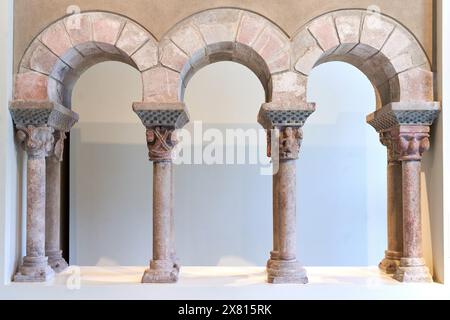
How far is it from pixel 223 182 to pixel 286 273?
94.7 inches

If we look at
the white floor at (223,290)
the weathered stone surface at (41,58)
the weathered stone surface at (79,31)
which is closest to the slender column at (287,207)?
the white floor at (223,290)

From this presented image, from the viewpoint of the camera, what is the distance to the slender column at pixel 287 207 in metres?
4.25

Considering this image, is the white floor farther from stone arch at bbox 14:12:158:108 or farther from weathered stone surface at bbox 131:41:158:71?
weathered stone surface at bbox 131:41:158:71

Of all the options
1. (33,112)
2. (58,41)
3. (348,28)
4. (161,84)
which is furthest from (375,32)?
(33,112)

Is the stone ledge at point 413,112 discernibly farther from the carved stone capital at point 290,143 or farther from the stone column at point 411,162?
the carved stone capital at point 290,143

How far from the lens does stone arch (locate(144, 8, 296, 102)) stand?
428 centimetres

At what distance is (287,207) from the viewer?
169 inches

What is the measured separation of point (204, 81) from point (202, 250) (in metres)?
2.13

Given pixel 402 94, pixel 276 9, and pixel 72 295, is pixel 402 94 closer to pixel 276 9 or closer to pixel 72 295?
pixel 276 9

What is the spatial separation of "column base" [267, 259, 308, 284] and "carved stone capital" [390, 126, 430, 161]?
4.26 feet

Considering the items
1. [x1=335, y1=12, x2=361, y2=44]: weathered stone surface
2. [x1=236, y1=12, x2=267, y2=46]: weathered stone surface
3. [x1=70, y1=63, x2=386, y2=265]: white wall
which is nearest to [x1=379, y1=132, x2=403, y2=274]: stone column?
[x1=335, y1=12, x2=361, y2=44]: weathered stone surface

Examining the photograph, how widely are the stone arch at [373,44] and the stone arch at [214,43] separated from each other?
0.15 m

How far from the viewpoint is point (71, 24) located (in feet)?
14.2
